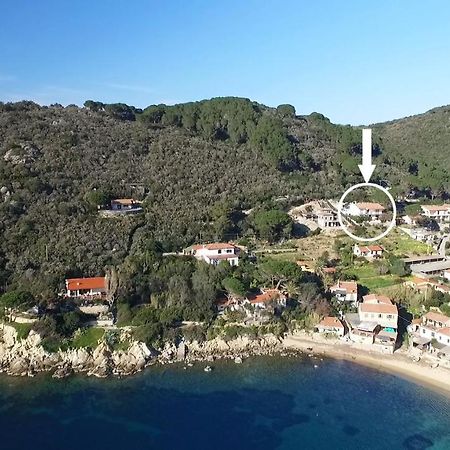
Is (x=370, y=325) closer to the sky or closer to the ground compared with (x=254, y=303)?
closer to the ground

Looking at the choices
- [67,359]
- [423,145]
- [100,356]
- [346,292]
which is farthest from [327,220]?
[423,145]

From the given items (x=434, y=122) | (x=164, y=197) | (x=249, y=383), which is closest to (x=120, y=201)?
(x=164, y=197)

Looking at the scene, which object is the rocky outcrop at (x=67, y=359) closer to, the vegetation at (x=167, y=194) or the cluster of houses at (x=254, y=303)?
the vegetation at (x=167, y=194)

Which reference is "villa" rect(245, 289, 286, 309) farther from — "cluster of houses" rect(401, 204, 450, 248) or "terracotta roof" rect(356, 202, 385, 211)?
"terracotta roof" rect(356, 202, 385, 211)

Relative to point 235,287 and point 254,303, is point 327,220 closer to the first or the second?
point 254,303

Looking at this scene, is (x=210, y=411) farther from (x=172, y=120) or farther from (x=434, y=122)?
(x=434, y=122)

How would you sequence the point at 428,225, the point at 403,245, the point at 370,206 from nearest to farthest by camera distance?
1. the point at 403,245
2. the point at 428,225
3. the point at 370,206
